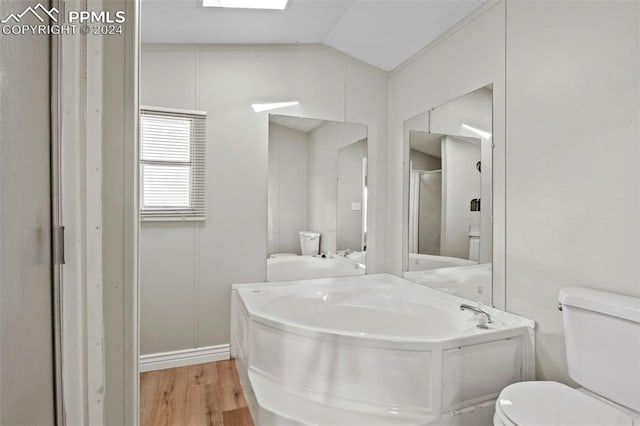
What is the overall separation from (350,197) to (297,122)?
0.84 meters

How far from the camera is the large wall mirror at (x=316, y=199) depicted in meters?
2.94

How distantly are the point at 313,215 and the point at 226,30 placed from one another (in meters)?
1.63

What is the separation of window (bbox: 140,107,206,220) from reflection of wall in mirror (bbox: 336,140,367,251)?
1.21 m

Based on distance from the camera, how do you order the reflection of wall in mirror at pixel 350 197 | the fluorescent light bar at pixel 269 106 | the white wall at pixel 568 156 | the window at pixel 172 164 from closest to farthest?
1. the white wall at pixel 568 156
2. the window at pixel 172 164
3. the fluorescent light bar at pixel 269 106
4. the reflection of wall in mirror at pixel 350 197

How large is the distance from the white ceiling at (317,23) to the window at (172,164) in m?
0.60

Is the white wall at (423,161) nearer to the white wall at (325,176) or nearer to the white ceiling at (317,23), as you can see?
the white wall at (325,176)

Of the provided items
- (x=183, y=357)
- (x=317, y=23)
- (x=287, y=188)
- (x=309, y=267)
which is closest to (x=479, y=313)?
(x=309, y=267)

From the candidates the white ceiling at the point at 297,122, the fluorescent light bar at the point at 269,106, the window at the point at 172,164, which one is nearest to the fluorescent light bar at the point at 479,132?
the white ceiling at the point at 297,122

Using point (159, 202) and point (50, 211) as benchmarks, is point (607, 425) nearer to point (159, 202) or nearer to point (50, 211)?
point (50, 211)

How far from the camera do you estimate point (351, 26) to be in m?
2.67

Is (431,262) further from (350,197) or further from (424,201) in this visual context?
(350,197)

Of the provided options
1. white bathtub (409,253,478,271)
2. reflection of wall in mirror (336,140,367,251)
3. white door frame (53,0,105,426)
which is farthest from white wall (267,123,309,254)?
white door frame (53,0,105,426)

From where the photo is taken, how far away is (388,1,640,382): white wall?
152 centimetres

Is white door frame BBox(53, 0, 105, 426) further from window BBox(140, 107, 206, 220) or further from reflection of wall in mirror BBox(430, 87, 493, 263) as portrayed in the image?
reflection of wall in mirror BBox(430, 87, 493, 263)
